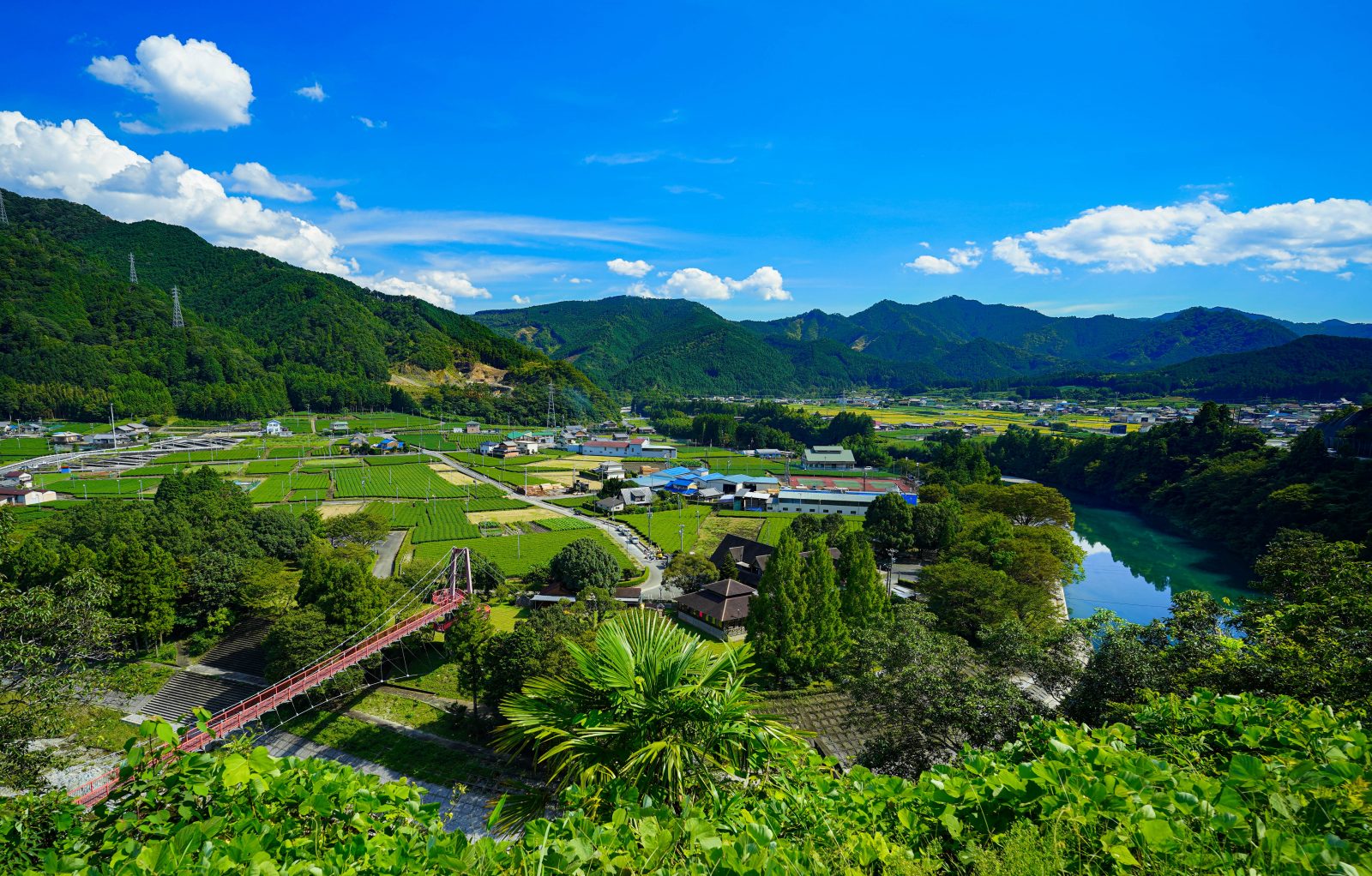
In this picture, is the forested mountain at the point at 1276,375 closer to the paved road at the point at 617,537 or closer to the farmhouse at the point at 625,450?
the farmhouse at the point at 625,450

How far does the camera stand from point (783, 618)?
1549cm

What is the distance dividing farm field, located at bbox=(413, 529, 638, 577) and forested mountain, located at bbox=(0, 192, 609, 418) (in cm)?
5789

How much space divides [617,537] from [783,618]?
59.4 ft

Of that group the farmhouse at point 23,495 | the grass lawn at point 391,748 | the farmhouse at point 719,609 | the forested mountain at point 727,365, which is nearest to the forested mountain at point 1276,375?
the forested mountain at point 727,365

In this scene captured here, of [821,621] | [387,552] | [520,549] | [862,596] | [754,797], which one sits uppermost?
[754,797]

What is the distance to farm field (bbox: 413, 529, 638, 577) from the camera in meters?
26.9

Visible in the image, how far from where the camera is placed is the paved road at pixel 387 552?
26.0 meters

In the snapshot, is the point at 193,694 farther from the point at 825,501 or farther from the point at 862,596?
the point at 825,501


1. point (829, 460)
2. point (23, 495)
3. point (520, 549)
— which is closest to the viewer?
point (520, 549)

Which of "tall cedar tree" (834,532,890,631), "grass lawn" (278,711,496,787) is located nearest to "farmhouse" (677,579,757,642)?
"tall cedar tree" (834,532,890,631)

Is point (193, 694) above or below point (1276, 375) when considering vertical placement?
below

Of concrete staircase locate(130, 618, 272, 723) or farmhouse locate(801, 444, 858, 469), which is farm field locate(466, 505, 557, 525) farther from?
farmhouse locate(801, 444, 858, 469)

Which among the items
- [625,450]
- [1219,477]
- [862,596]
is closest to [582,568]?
[862,596]

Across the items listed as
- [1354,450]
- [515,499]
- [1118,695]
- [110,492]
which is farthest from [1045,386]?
[110,492]
